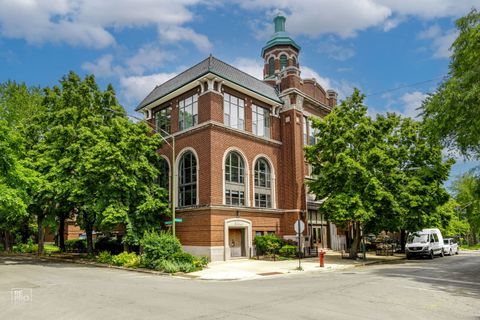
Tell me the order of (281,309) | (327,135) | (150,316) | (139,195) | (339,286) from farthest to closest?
(327,135)
(139,195)
(339,286)
(281,309)
(150,316)

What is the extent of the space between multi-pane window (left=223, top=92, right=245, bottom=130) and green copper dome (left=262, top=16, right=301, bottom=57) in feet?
48.8

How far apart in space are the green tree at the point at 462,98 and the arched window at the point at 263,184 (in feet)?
49.2

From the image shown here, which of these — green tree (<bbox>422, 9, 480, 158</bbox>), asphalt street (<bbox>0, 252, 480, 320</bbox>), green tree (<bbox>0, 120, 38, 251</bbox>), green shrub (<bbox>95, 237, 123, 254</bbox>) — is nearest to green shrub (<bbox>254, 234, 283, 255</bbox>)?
green shrub (<bbox>95, 237, 123, 254</bbox>)

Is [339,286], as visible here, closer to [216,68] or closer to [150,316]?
[150,316]

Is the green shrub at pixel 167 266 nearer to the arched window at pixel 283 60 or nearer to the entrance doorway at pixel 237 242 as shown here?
the entrance doorway at pixel 237 242

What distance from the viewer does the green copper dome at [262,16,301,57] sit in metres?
41.8

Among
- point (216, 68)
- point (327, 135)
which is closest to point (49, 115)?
point (216, 68)

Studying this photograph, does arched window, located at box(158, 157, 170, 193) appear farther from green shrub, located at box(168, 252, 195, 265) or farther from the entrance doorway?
green shrub, located at box(168, 252, 195, 265)

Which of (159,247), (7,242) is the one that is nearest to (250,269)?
(159,247)

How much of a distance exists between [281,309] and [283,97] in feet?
85.1

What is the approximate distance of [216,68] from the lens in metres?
28.7

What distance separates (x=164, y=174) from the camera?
31.5 meters

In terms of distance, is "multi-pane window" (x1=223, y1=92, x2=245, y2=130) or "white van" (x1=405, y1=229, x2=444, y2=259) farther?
"white van" (x1=405, y1=229, x2=444, y2=259)

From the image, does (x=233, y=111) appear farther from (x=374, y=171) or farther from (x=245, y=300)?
(x=245, y=300)
